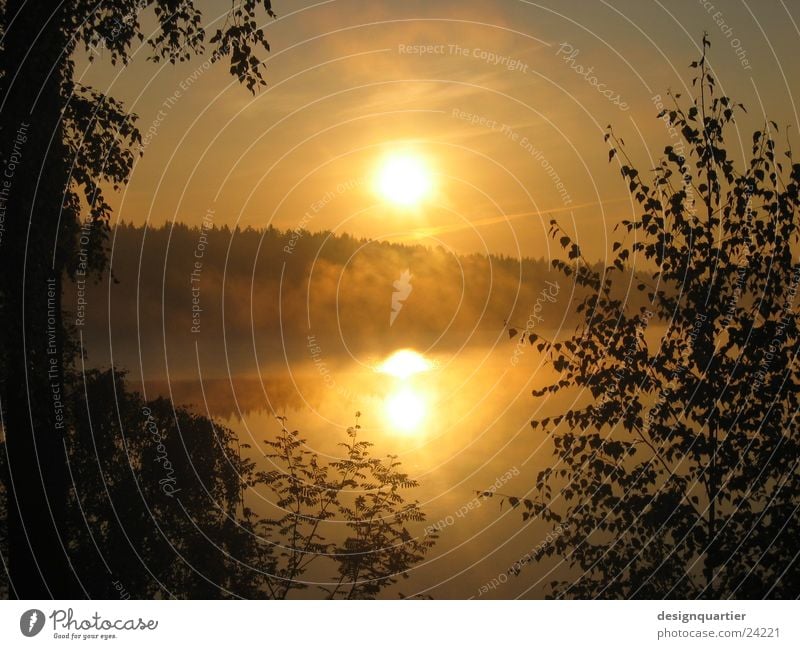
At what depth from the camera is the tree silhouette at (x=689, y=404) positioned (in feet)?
35.8

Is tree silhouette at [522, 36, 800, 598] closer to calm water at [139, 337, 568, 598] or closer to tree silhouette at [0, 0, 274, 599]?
calm water at [139, 337, 568, 598]

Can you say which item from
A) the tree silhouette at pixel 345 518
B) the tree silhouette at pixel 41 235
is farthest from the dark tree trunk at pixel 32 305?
the tree silhouette at pixel 345 518

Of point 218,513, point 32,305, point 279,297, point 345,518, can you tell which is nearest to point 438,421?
point 345,518

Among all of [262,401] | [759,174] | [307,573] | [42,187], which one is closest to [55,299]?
[42,187]

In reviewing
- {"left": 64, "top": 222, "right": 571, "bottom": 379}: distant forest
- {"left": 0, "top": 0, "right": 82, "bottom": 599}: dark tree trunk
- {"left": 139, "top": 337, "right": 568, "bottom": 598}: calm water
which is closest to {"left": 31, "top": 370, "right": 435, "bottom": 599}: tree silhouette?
{"left": 139, "top": 337, "right": 568, "bottom": 598}: calm water

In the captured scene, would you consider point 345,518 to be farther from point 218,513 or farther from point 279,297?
point 279,297

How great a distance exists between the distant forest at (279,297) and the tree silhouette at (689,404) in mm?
1236

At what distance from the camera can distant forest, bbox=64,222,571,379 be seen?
1240cm

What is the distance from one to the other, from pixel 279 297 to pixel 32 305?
3293mm

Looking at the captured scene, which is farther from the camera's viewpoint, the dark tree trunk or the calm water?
the calm water

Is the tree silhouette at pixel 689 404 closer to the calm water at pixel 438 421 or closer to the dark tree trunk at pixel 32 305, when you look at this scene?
the calm water at pixel 438 421

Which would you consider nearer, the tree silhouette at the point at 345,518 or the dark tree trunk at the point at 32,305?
the dark tree trunk at the point at 32,305

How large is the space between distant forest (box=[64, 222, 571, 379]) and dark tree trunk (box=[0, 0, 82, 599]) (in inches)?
40.2

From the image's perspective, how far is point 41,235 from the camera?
1131 cm
